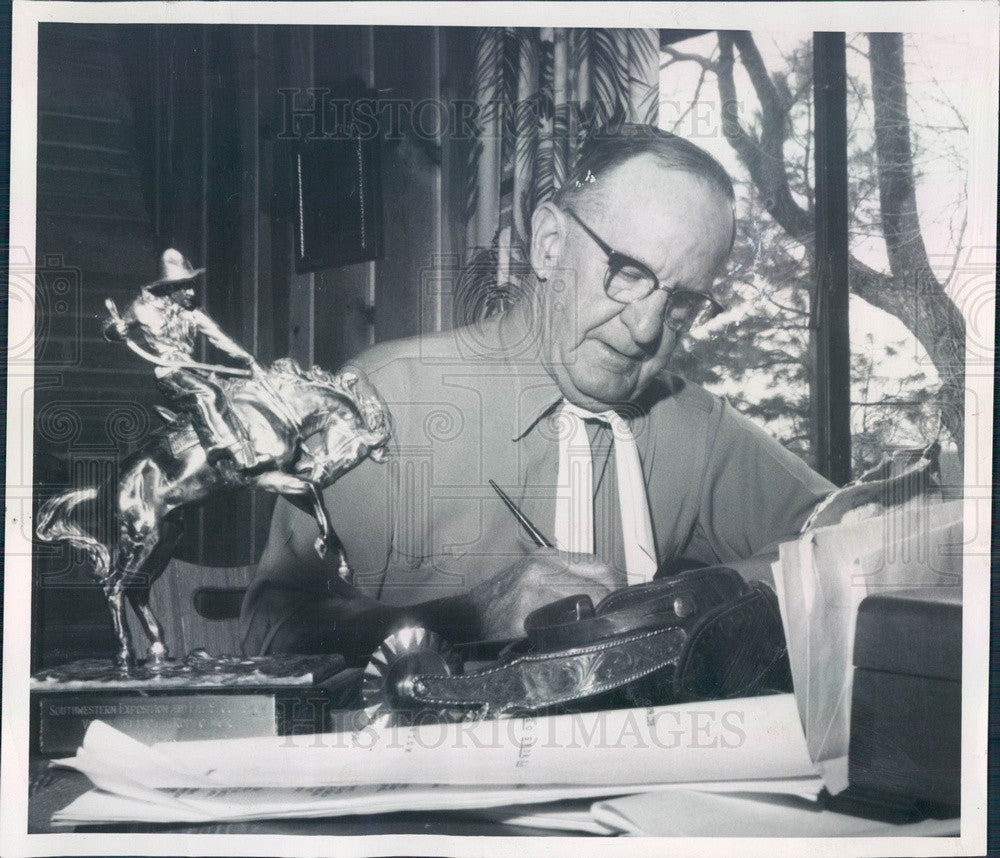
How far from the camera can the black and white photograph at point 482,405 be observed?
8.80 feet

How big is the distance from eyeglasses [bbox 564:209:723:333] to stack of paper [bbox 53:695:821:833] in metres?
1.13

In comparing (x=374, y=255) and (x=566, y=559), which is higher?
(x=374, y=255)

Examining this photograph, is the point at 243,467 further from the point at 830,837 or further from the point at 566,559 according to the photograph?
the point at 830,837

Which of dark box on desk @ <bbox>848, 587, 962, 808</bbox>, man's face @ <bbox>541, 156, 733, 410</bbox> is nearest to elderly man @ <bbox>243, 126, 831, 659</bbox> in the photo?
man's face @ <bbox>541, 156, 733, 410</bbox>

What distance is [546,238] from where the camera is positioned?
107 inches

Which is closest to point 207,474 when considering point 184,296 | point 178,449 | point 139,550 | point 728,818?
point 178,449

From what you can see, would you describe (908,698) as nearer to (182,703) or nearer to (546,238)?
(546,238)

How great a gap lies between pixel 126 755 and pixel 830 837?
2.03 m

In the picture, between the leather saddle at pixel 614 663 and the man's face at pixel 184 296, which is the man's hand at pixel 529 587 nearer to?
the leather saddle at pixel 614 663

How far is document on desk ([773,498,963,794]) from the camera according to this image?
106 inches

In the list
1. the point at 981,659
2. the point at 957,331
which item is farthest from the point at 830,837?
the point at 957,331

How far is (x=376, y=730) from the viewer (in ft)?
8.82

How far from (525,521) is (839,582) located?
0.94 metres

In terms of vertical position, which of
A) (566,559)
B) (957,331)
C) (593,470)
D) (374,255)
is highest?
(374,255)
